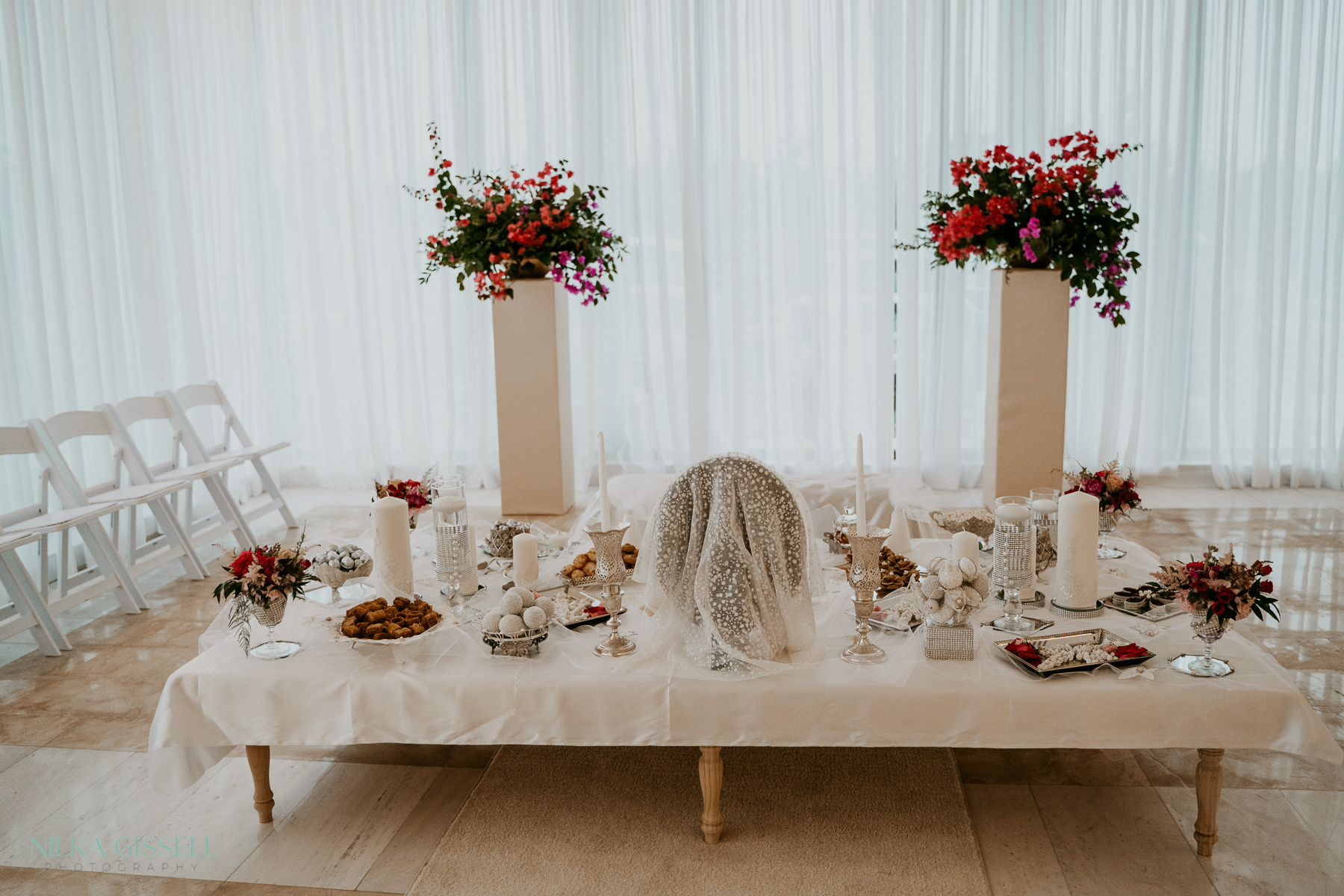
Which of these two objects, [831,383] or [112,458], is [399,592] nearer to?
[112,458]

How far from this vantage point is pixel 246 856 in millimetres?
2391

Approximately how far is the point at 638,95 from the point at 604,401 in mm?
1910

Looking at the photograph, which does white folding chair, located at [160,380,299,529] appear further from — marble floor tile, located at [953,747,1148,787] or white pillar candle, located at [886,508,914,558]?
marble floor tile, located at [953,747,1148,787]

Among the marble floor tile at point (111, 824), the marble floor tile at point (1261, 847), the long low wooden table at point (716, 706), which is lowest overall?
the marble floor tile at point (111, 824)

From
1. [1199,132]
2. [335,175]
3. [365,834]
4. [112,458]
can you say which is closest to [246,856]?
[365,834]

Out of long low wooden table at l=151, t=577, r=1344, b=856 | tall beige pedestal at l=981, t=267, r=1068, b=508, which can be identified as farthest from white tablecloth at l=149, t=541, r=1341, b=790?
tall beige pedestal at l=981, t=267, r=1068, b=508

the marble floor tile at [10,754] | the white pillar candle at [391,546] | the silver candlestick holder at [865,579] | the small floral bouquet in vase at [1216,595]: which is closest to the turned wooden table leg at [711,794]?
the silver candlestick holder at [865,579]

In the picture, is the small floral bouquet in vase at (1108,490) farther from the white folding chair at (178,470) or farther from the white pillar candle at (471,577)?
the white folding chair at (178,470)

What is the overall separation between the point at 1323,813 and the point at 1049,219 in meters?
2.93

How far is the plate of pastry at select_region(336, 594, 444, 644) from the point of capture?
237 cm

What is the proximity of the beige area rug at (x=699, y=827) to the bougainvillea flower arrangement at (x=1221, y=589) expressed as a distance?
0.74m

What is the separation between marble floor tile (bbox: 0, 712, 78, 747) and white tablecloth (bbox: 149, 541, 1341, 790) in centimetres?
95

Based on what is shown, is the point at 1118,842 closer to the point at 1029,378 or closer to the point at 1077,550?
the point at 1077,550

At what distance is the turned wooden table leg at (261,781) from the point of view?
2.49m
